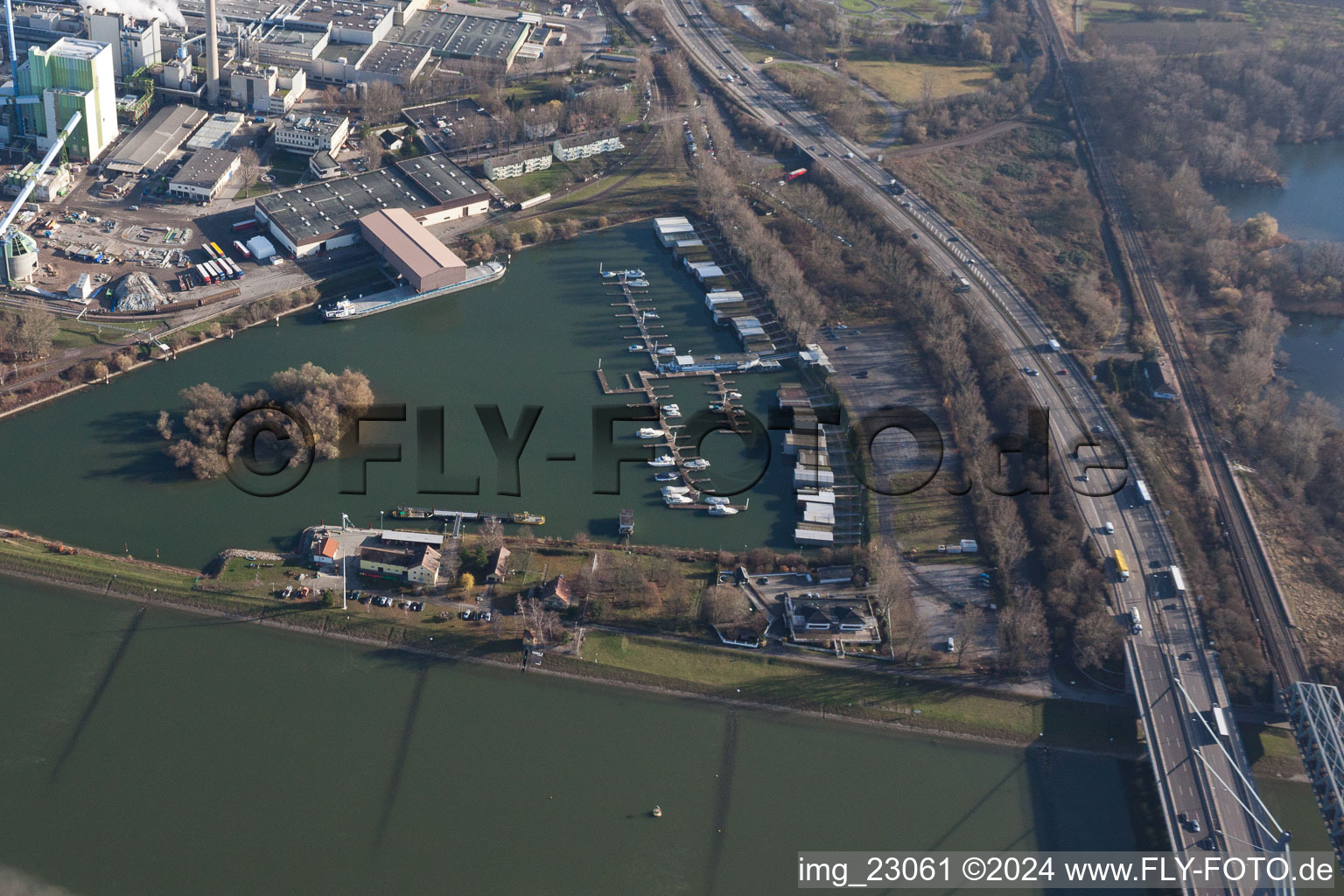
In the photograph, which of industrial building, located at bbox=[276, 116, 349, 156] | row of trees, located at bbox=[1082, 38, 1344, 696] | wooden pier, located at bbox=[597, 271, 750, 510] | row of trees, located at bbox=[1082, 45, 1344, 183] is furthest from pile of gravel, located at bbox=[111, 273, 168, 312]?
row of trees, located at bbox=[1082, 45, 1344, 183]

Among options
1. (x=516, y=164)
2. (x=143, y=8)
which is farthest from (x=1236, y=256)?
(x=143, y=8)

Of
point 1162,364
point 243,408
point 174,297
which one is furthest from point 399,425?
point 1162,364

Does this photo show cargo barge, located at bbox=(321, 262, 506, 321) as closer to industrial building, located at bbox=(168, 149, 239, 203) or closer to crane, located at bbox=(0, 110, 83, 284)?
industrial building, located at bbox=(168, 149, 239, 203)

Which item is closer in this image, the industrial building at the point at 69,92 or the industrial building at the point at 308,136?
the industrial building at the point at 69,92

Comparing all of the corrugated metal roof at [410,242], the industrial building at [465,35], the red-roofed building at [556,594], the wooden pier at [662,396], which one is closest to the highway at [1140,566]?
the wooden pier at [662,396]

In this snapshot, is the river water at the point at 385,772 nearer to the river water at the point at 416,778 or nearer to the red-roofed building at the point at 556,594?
the river water at the point at 416,778

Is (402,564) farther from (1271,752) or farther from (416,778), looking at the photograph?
(1271,752)
